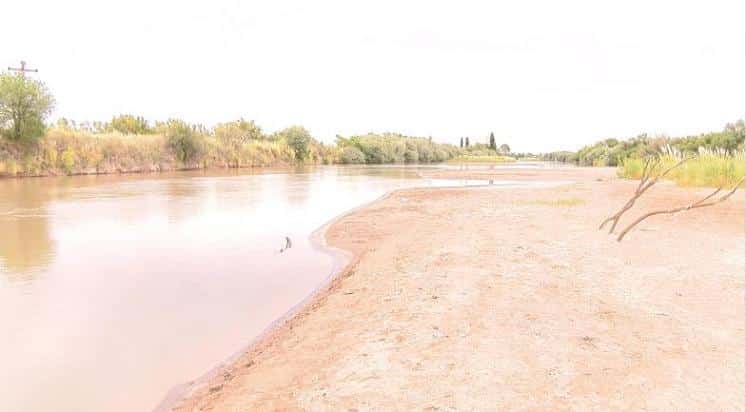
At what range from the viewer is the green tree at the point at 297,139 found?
52250 millimetres

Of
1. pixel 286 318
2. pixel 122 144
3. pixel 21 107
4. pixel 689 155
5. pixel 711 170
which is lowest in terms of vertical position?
pixel 286 318

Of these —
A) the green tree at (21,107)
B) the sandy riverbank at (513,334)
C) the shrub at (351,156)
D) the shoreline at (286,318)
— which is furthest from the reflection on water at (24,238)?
the shrub at (351,156)

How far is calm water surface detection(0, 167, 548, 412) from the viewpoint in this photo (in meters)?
2.97

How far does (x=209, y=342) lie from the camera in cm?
360

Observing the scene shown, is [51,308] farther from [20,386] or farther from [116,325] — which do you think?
[20,386]

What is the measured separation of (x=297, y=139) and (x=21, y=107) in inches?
1184

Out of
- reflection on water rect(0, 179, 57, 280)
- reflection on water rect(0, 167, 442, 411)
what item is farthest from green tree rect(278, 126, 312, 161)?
reflection on water rect(0, 167, 442, 411)

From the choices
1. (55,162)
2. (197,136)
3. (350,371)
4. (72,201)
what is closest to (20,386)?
(350,371)

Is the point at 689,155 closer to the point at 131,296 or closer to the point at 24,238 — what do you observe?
the point at 131,296

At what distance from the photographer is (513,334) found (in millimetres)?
3033

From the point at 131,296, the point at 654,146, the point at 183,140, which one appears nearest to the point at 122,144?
the point at 183,140

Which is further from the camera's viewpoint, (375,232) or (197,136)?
(197,136)

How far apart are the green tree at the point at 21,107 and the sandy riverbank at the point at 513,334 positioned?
2647 cm

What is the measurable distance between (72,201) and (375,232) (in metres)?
10.0
